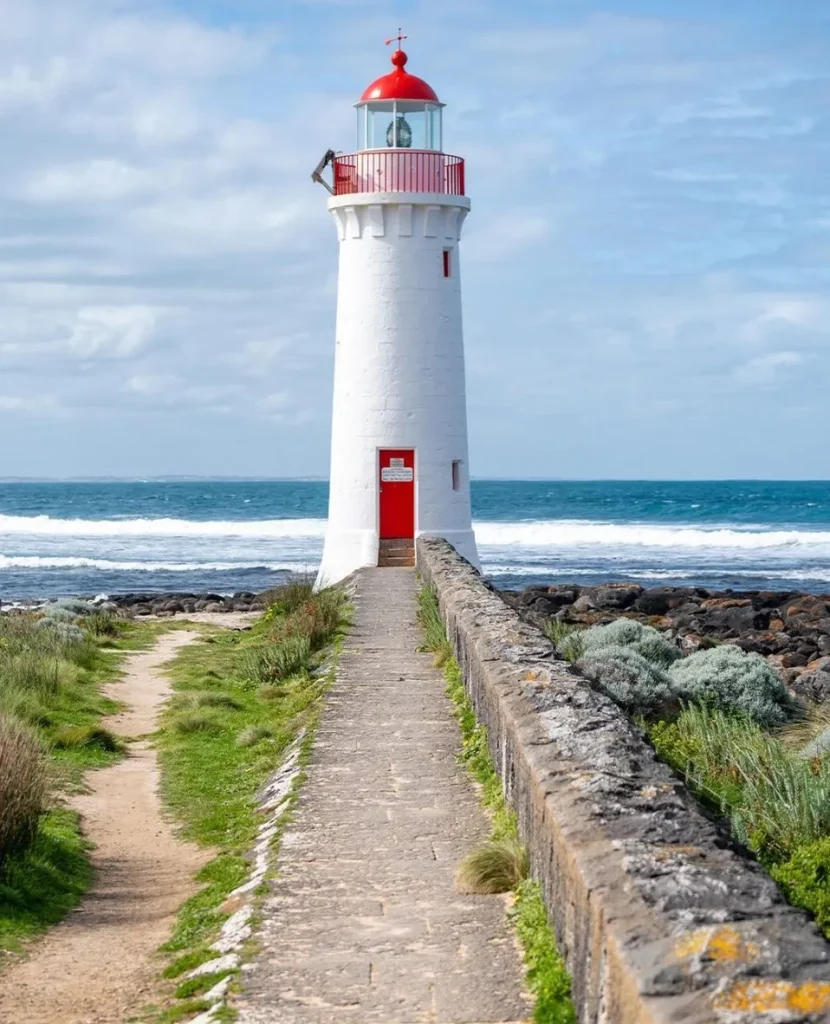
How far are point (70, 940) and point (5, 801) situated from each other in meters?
0.85

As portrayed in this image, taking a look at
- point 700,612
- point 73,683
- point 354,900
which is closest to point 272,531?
point 700,612

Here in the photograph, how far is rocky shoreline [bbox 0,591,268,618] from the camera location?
24.0 m

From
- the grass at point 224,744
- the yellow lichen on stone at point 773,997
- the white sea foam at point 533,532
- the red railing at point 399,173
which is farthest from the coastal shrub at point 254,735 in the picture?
the white sea foam at point 533,532

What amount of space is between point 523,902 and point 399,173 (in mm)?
14918

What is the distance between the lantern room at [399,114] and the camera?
18.8 meters

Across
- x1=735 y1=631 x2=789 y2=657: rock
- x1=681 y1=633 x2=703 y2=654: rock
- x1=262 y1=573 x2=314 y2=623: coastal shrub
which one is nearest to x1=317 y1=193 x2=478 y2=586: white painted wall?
x1=262 y1=573 x2=314 y2=623: coastal shrub

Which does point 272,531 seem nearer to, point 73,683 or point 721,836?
point 73,683

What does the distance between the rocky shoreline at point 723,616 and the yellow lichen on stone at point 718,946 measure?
10.1m

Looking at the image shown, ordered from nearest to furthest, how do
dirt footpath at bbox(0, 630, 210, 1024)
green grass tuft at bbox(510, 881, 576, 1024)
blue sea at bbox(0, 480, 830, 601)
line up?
green grass tuft at bbox(510, 881, 576, 1024), dirt footpath at bbox(0, 630, 210, 1024), blue sea at bbox(0, 480, 830, 601)

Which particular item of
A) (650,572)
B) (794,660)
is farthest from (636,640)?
(650,572)

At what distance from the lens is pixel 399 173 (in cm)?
1856

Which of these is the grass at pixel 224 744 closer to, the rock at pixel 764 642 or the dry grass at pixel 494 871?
the dry grass at pixel 494 871

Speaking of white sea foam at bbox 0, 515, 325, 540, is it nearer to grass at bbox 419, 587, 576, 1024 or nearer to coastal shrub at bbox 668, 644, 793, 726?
coastal shrub at bbox 668, 644, 793, 726

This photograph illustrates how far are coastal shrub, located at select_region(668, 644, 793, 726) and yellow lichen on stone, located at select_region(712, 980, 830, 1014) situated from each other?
7042mm
